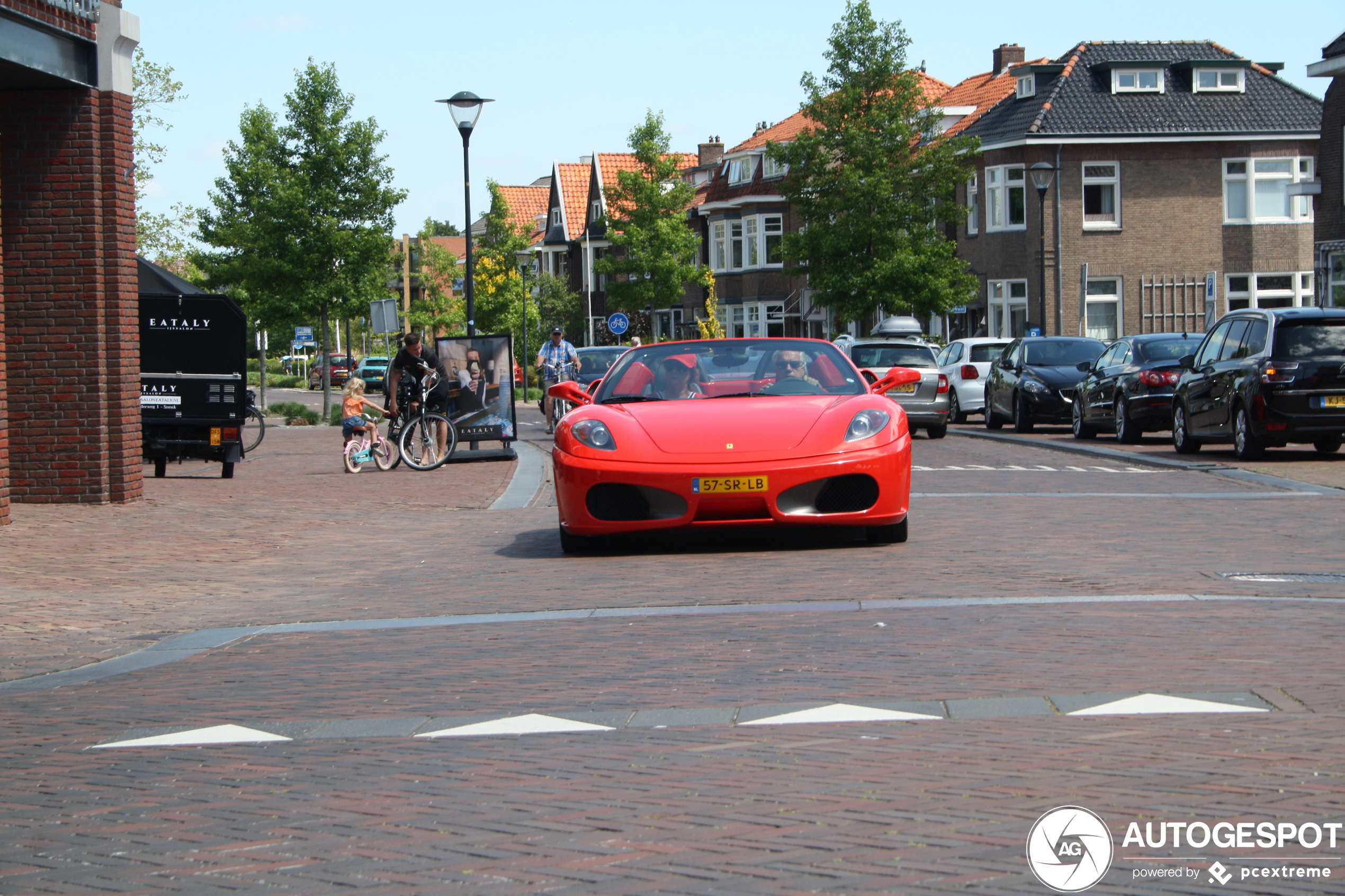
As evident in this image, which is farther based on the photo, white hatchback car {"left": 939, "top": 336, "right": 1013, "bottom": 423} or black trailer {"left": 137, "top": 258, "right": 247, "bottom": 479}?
white hatchback car {"left": 939, "top": 336, "right": 1013, "bottom": 423}

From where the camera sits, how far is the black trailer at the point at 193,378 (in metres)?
18.4

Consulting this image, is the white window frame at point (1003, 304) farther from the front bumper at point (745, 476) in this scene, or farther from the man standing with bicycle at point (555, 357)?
the front bumper at point (745, 476)

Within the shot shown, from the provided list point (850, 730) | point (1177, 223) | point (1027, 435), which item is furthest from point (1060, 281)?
point (850, 730)

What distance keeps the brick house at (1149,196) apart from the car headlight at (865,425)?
3924 cm

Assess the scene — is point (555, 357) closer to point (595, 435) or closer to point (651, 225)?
point (595, 435)

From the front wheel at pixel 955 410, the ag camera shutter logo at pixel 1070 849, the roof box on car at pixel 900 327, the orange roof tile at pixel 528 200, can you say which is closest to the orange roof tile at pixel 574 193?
the orange roof tile at pixel 528 200

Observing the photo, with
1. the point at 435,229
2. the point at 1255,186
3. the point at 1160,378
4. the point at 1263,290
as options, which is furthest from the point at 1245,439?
the point at 435,229

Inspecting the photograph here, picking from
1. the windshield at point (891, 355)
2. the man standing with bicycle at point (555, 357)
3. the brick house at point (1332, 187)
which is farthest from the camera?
the brick house at point (1332, 187)

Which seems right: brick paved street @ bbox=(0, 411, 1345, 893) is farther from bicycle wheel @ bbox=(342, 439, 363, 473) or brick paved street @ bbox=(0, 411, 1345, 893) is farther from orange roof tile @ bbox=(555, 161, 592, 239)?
orange roof tile @ bbox=(555, 161, 592, 239)

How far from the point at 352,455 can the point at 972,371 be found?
14.4 meters

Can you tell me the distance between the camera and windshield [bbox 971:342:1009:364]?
98.3ft

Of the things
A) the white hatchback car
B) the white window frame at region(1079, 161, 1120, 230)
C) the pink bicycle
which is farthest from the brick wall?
the white window frame at region(1079, 161, 1120, 230)

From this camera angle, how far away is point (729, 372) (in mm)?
10531

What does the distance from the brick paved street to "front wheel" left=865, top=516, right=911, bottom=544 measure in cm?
11
